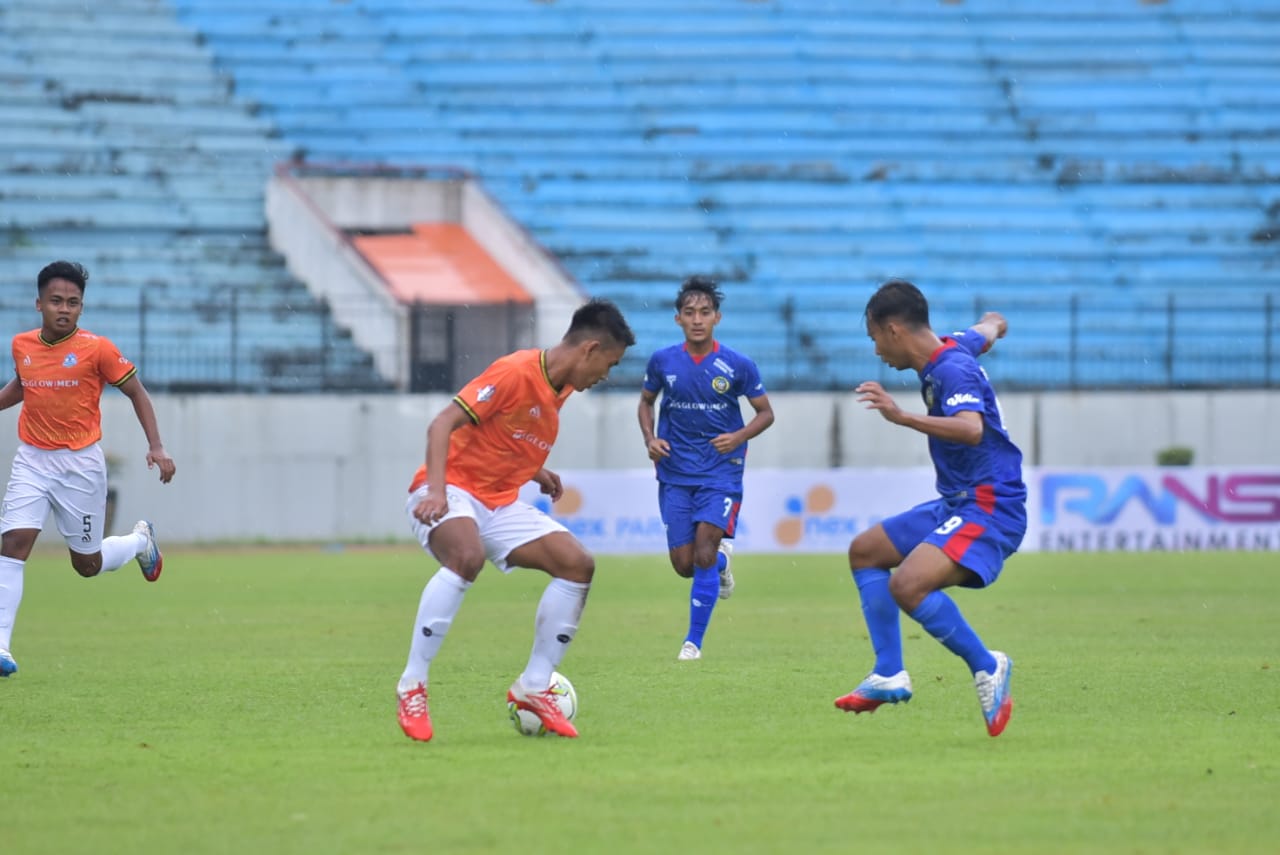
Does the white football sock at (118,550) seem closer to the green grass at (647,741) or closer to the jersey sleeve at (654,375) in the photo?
the green grass at (647,741)

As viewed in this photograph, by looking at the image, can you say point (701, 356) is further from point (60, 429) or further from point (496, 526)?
point (496, 526)

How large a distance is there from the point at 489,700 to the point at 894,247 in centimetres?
2256

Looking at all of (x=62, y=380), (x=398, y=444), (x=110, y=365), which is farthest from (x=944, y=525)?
(x=398, y=444)

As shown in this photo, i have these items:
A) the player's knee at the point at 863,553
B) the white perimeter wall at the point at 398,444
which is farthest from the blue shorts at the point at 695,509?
the white perimeter wall at the point at 398,444

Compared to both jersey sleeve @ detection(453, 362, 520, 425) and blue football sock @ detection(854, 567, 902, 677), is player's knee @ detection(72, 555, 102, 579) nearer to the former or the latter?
jersey sleeve @ detection(453, 362, 520, 425)

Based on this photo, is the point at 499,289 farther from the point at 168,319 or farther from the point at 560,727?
the point at 560,727

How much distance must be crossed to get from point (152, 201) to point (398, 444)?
7727 mm

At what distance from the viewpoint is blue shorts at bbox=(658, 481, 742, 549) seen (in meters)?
11.8

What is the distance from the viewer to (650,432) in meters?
11.9

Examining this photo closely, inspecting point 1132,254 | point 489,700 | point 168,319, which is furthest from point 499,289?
point 489,700

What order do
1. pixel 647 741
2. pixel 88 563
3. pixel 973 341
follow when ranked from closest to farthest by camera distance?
pixel 647 741
pixel 973 341
pixel 88 563

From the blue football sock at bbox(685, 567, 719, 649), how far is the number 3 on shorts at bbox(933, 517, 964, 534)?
3387 millimetres

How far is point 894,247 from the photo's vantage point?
101ft

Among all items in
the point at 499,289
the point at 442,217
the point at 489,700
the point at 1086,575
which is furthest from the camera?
the point at 442,217
